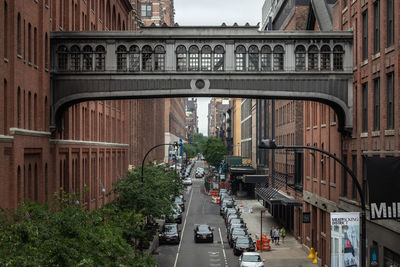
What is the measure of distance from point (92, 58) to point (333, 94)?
45.0 ft

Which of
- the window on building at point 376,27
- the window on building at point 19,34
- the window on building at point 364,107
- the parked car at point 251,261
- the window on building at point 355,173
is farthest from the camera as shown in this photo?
the parked car at point 251,261

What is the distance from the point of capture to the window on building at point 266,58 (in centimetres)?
3656

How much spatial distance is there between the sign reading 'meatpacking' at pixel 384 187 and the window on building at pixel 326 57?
1402 centimetres

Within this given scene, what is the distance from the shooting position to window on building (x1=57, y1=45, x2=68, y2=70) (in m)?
36.4

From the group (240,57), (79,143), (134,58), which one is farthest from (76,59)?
(79,143)

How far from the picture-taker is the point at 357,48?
34500 millimetres

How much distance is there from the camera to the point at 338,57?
36.2m

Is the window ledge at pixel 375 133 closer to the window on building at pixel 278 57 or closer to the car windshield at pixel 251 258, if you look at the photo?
the window on building at pixel 278 57

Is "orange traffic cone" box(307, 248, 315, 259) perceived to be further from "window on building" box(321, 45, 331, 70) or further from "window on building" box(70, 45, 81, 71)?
"window on building" box(70, 45, 81, 71)

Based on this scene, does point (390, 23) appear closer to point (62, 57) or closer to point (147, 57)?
point (147, 57)

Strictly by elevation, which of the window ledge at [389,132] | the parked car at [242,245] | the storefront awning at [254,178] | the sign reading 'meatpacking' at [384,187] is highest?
the window ledge at [389,132]

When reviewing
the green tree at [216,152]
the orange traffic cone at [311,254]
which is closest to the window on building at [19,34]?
the orange traffic cone at [311,254]

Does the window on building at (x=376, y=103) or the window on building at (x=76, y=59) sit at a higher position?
the window on building at (x=76, y=59)

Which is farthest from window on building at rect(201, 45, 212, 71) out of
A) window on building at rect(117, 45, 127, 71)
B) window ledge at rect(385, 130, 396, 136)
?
window ledge at rect(385, 130, 396, 136)
